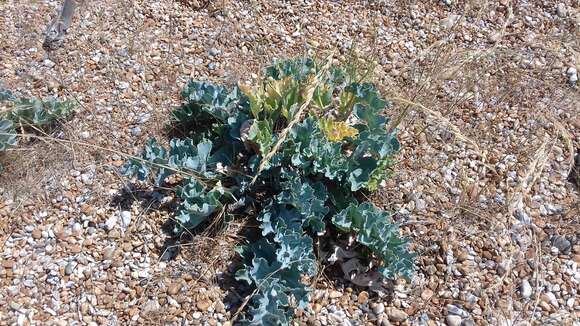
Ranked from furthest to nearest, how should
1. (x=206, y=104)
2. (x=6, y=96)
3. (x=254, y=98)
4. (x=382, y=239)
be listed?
(x=6, y=96)
(x=206, y=104)
(x=254, y=98)
(x=382, y=239)

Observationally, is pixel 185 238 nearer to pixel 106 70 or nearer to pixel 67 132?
pixel 67 132

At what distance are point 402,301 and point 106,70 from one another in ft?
5.91

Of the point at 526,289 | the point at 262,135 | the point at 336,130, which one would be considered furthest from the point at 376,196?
the point at 526,289

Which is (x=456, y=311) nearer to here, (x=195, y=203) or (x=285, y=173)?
(x=285, y=173)

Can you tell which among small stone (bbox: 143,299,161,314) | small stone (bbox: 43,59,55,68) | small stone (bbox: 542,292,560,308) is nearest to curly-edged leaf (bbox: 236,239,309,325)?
small stone (bbox: 143,299,161,314)

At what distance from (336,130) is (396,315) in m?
0.75

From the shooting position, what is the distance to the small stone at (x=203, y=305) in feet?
7.29

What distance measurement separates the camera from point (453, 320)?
2258 millimetres

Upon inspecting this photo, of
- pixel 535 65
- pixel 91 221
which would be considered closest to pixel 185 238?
pixel 91 221

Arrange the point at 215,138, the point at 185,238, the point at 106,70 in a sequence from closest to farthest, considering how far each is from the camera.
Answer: the point at 185,238 < the point at 215,138 < the point at 106,70

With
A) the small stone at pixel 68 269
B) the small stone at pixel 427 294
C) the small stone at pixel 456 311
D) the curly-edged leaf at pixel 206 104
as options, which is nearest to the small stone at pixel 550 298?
the small stone at pixel 456 311

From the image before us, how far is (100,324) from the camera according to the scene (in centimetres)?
218

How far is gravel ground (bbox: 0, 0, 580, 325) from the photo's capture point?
227 cm

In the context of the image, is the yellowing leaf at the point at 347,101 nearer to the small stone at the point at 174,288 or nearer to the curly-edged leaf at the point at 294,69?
the curly-edged leaf at the point at 294,69
